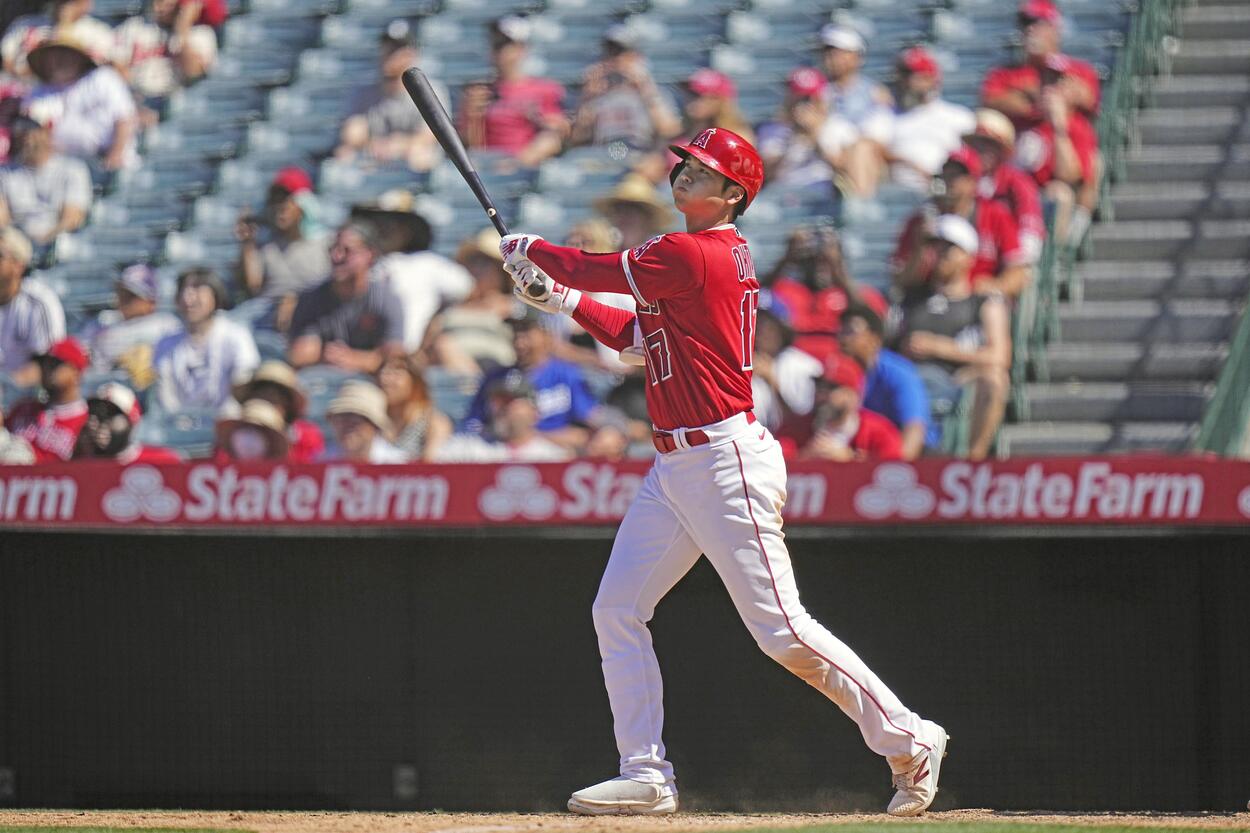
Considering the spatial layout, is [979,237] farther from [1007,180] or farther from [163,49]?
[163,49]

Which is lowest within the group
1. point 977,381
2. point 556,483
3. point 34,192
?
point 34,192

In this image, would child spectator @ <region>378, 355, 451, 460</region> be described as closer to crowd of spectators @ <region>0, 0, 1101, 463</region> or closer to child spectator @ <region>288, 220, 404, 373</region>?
crowd of spectators @ <region>0, 0, 1101, 463</region>

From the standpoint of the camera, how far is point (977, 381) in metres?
8.63

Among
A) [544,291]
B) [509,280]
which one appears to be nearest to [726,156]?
[544,291]

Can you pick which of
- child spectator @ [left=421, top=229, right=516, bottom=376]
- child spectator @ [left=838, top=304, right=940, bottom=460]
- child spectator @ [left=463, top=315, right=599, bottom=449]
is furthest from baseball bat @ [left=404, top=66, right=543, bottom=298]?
child spectator @ [left=421, top=229, right=516, bottom=376]

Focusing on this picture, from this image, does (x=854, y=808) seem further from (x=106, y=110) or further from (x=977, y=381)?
(x=106, y=110)

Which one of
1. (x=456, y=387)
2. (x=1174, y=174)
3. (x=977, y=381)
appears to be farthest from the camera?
(x=1174, y=174)

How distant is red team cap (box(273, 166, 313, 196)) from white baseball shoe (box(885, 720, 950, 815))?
647 centimetres

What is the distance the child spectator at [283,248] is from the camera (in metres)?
9.96

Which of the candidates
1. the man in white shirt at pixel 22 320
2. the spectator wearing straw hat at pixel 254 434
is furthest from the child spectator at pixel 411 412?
the man in white shirt at pixel 22 320

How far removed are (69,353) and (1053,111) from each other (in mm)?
5625

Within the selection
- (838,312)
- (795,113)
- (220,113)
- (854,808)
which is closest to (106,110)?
(220,113)

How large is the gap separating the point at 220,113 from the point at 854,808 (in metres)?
7.79

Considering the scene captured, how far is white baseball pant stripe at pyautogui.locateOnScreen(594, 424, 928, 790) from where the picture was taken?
4.68 meters
